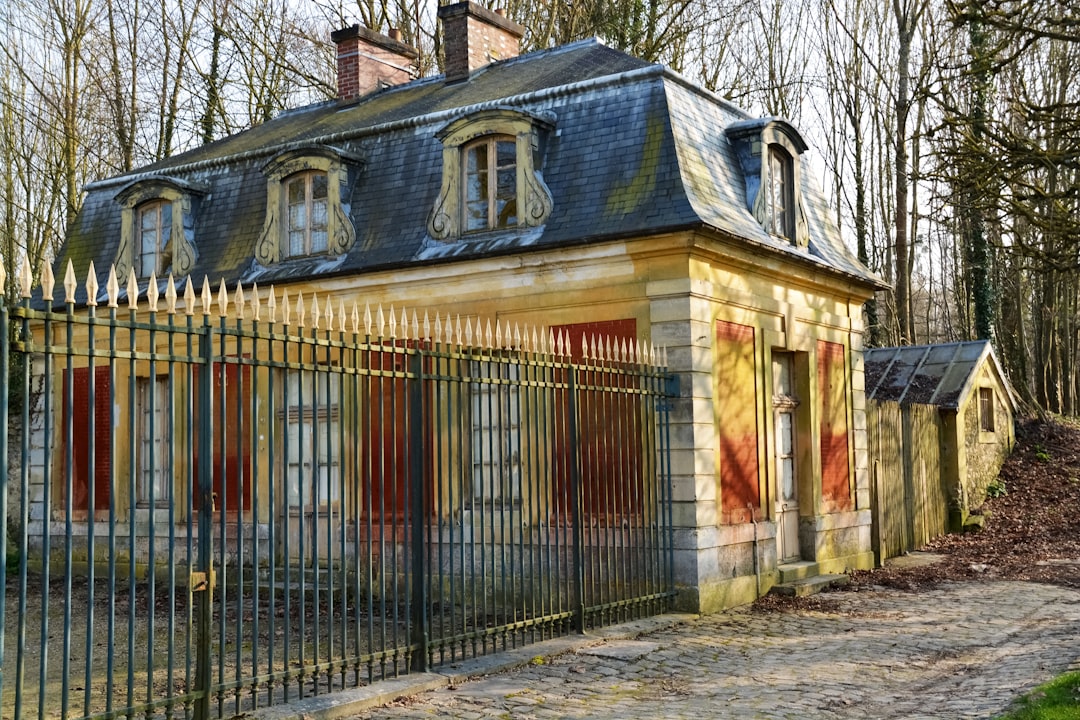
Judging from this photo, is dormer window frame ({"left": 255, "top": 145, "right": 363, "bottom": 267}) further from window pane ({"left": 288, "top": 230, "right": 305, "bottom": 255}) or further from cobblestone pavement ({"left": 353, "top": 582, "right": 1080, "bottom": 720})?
cobblestone pavement ({"left": 353, "top": 582, "right": 1080, "bottom": 720})

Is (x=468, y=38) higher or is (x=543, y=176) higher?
(x=468, y=38)

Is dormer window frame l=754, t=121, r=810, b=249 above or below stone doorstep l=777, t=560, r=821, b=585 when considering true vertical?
above

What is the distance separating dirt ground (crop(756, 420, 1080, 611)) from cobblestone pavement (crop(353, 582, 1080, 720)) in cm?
150

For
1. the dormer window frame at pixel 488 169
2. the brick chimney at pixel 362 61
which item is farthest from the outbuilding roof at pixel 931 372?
the brick chimney at pixel 362 61

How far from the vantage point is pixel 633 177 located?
1174 cm

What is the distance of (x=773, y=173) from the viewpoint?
528 inches

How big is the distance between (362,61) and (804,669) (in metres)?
13.6

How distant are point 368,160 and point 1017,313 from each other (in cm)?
1767

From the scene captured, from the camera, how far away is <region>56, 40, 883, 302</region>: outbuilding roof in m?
11.7

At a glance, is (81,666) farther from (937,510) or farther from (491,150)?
(937,510)

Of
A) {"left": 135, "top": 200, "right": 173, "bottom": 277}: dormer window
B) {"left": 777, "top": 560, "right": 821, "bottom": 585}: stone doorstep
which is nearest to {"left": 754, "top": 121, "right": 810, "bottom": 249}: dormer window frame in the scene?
{"left": 777, "top": 560, "right": 821, "bottom": 585}: stone doorstep

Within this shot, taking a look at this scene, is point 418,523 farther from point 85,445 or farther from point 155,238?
point 85,445

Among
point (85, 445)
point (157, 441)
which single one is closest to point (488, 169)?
point (157, 441)

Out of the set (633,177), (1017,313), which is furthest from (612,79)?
(1017,313)
